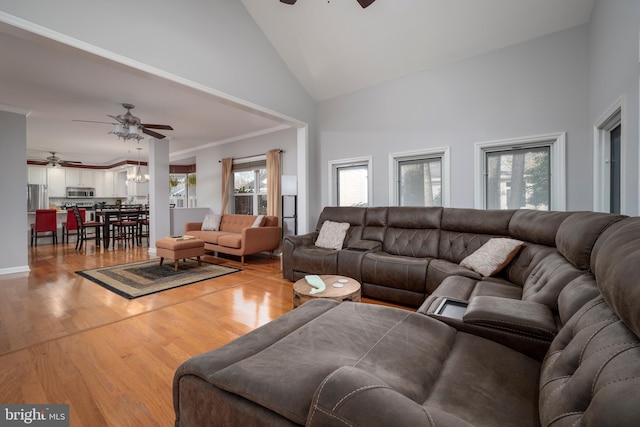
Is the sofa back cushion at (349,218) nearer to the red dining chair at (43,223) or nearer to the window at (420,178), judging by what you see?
the window at (420,178)

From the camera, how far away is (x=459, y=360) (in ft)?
3.71

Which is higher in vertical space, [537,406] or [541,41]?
[541,41]

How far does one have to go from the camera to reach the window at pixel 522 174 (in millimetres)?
3045

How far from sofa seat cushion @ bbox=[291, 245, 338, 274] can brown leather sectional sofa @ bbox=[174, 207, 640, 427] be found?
1.74m

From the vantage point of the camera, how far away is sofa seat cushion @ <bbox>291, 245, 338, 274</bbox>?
11.8 feet

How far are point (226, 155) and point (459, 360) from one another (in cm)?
696

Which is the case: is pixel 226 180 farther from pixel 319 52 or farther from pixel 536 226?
pixel 536 226

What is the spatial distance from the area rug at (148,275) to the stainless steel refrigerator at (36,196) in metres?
6.79

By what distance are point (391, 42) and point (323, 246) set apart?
2.93 metres

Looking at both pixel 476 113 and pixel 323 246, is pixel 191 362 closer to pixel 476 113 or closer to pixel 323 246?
pixel 323 246

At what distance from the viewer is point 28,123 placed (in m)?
5.37

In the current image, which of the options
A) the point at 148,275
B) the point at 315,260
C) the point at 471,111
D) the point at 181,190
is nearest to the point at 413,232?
the point at 315,260

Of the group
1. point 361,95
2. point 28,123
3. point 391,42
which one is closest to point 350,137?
point 361,95

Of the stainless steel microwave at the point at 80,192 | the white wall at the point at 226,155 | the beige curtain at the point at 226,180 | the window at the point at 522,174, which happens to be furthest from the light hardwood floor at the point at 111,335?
the stainless steel microwave at the point at 80,192
